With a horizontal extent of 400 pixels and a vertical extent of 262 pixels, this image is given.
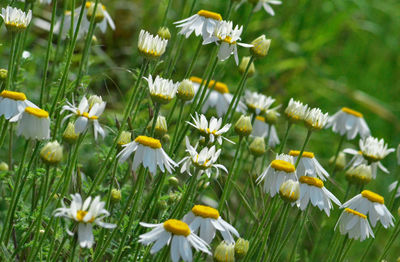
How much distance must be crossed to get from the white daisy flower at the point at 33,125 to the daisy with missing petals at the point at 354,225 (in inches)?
29.2

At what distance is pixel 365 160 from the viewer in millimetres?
1952

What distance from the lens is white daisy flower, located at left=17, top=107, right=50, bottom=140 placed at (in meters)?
1.15

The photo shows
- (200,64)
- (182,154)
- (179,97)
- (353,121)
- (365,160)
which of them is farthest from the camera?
(200,64)

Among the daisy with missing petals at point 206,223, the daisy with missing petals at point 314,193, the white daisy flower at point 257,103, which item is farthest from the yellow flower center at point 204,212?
the white daisy flower at point 257,103

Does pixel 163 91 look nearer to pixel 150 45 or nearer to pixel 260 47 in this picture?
pixel 150 45

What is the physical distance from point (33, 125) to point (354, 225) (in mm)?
780

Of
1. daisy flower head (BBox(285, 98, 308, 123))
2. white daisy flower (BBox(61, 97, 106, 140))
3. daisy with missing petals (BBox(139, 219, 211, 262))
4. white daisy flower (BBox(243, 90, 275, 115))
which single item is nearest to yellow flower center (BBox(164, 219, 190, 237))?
daisy with missing petals (BBox(139, 219, 211, 262))

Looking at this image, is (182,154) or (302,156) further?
(182,154)

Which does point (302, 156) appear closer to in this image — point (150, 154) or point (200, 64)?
point (150, 154)

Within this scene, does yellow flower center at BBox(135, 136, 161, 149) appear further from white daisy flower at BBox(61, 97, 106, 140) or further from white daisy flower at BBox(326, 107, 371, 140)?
white daisy flower at BBox(326, 107, 371, 140)

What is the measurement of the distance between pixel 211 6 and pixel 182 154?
1.41m

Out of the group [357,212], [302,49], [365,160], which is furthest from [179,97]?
[302,49]

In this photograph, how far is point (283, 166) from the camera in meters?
1.37

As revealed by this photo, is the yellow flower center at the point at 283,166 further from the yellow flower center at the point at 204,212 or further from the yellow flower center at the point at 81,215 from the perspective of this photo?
the yellow flower center at the point at 81,215
